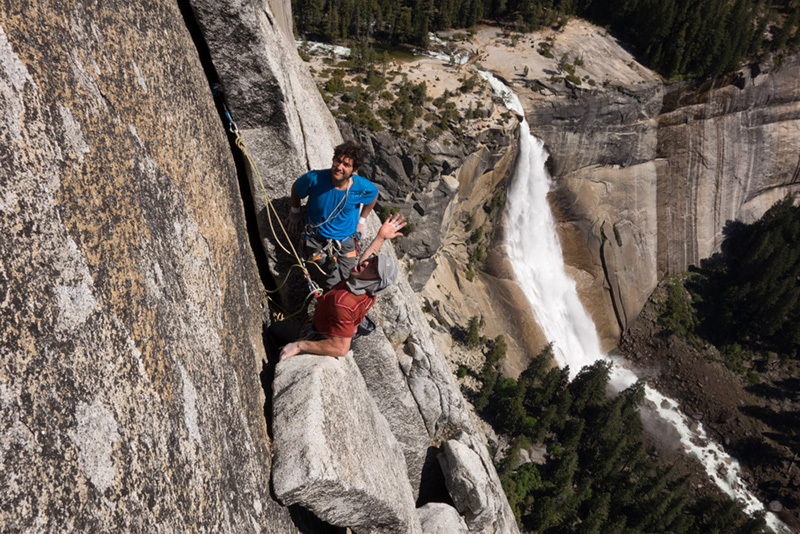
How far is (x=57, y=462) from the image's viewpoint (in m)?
2.26

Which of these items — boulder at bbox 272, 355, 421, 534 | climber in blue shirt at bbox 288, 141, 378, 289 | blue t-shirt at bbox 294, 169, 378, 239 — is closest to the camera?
boulder at bbox 272, 355, 421, 534

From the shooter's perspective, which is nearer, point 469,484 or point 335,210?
point 335,210

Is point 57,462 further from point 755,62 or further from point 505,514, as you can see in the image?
point 755,62

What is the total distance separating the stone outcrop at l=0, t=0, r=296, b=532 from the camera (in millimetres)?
2270

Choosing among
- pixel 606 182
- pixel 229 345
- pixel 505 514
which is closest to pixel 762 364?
pixel 606 182

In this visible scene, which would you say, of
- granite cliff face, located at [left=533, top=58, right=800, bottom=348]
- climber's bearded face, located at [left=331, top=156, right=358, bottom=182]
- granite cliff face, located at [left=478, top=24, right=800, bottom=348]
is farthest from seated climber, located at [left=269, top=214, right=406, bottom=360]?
granite cliff face, located at [left=533, top=58, right=800, bottom=348]

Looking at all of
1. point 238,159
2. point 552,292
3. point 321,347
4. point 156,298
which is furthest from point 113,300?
point 552,292

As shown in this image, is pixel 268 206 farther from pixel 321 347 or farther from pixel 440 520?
pixel 440 520

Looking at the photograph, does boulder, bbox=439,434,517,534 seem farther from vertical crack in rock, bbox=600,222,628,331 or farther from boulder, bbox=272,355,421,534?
vertical crack in rock, bbox=600,222,628,331

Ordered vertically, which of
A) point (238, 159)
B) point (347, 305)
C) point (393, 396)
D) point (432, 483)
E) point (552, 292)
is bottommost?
point (552, 292)

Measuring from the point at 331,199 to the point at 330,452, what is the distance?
11.5 feet

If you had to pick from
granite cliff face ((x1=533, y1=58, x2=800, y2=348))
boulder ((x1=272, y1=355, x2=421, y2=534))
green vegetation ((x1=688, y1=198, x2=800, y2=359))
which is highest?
boulder ((x1=272, y1=355, x2=421, y2=534))

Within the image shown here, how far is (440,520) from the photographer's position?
8.55 m

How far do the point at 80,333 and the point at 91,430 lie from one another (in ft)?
1.98
